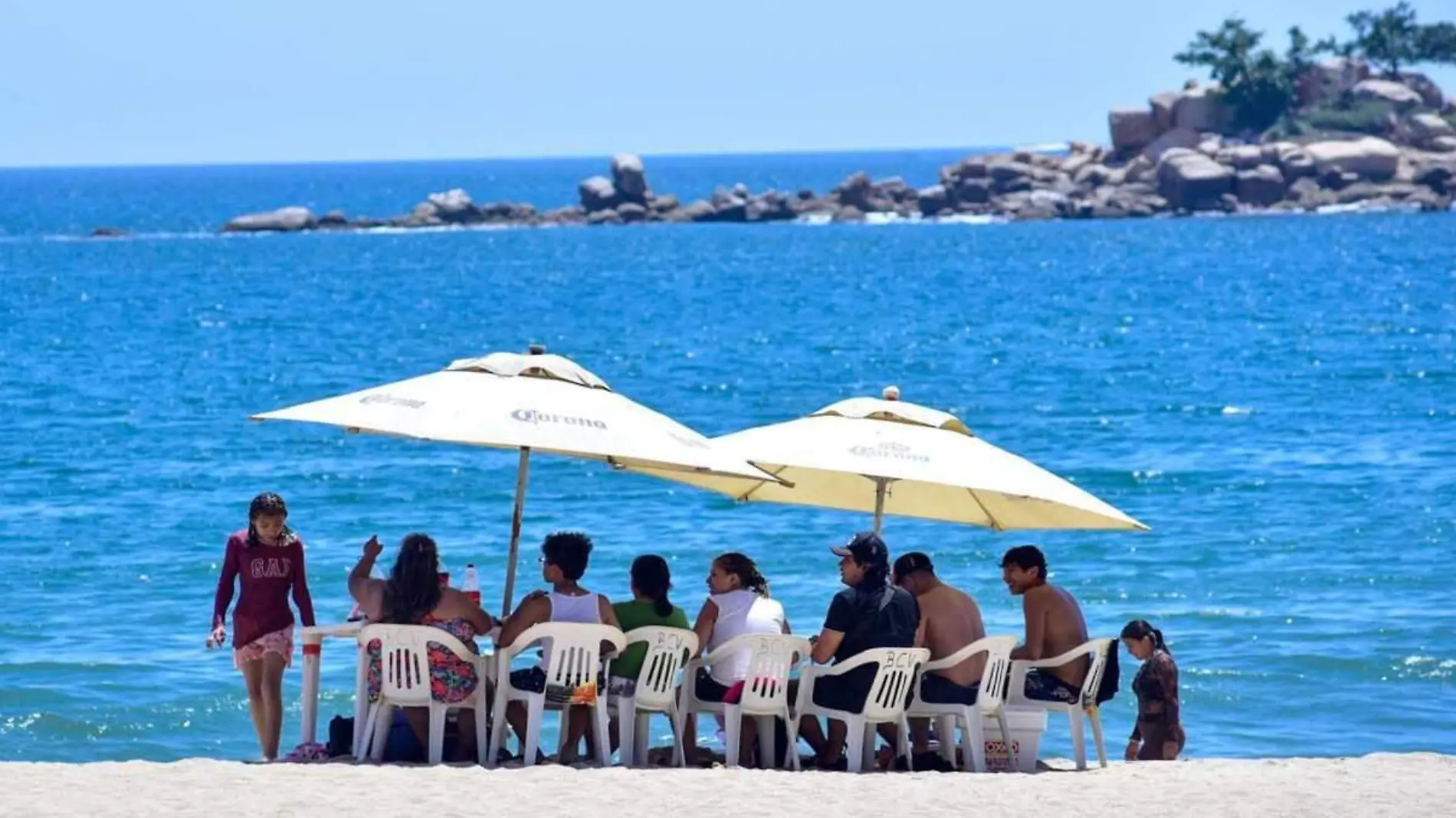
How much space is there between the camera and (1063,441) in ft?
105

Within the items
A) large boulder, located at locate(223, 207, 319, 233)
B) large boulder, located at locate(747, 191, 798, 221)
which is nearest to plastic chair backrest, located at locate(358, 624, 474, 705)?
large boulder, located at locate(223, 207, 319, 233)

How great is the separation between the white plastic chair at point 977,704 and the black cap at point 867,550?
602mm

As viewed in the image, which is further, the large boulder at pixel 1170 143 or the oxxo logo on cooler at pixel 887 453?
the large boulder at pixel 1170 143

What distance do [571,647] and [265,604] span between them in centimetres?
162

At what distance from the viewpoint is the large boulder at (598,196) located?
11844 centimetres

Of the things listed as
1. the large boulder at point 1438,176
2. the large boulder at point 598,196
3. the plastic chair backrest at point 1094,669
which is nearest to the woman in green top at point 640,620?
the plastic chair backrest at point 1094,669

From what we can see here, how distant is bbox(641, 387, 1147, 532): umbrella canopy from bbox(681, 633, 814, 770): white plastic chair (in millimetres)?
849

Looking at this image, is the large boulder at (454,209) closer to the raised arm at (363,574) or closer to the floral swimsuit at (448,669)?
the raised arm at (363,574)

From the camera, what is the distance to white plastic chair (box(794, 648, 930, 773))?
1002cm

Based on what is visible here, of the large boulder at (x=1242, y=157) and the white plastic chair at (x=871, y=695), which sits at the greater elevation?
the large boulder at (x=1242, y=157)

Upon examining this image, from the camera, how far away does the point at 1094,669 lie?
415 inches

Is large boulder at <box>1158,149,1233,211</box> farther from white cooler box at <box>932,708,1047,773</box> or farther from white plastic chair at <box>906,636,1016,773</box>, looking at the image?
white plastic chair at <box>906,636,1016,773</box>

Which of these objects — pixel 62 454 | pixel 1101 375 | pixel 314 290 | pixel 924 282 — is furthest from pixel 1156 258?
pixel 62 454

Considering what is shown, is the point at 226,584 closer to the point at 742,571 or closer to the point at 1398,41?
the point at 742,571
